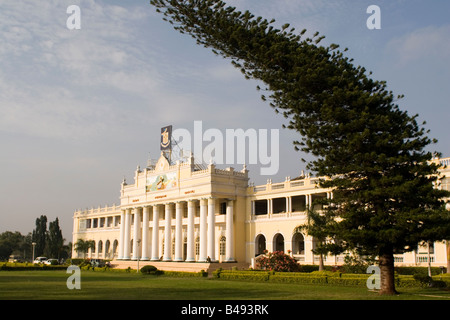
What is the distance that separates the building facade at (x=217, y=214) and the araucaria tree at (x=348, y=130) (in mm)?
20796

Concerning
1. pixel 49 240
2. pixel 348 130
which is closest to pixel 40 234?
pixel 49 240

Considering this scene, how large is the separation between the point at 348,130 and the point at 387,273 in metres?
7.22

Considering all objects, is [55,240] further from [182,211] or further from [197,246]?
[197,246]

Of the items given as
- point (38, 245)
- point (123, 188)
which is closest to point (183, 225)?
point (123, 188)

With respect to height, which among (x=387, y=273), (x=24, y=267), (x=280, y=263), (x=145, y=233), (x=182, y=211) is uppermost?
(x=182, y=211)

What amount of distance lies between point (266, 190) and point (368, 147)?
28.2 m

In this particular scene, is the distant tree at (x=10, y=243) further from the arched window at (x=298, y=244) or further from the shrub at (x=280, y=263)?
the shrub at (x=280, y=263)

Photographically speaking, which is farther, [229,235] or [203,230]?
[203,230]

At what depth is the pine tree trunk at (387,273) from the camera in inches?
910

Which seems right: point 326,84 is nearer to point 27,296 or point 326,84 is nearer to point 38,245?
point 27,296

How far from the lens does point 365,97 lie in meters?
23.6

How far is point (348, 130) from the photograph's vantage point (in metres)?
23.7

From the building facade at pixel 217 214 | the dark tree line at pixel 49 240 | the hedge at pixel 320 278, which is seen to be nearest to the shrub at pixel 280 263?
the hedge at pixel 320 278

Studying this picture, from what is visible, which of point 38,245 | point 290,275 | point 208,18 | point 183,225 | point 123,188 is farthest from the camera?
point 38,245
